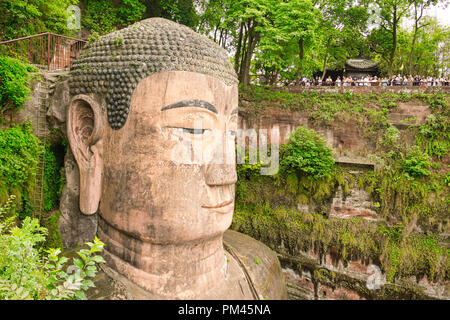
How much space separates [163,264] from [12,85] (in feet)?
11.7

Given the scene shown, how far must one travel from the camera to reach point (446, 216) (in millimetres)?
9891

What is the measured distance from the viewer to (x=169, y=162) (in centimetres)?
408

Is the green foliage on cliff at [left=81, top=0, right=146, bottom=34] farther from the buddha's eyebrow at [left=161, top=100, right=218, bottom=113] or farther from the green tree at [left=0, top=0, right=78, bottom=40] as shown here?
the buddha's eyebrow at [left=161, top=100, right=218, bottom=113]

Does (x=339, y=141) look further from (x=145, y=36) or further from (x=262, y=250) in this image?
(x=145, y=36)

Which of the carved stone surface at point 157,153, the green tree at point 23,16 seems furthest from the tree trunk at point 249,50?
the carved stone surface at point 157,153

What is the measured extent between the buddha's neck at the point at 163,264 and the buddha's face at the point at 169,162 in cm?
20

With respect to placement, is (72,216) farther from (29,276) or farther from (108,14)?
(108,14)

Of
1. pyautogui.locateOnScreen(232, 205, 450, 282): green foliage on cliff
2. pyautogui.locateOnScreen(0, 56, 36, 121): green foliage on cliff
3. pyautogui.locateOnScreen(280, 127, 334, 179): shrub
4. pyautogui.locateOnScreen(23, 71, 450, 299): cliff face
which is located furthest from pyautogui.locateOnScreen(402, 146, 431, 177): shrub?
pyautogui.locateOnScreen(0, 56, 36, 121): green foliage on cliff

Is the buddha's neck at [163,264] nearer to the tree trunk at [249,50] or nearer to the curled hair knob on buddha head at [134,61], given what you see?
the curled hair knob on buddha head at [134,61]

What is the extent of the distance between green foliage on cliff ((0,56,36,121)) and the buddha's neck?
98.7 inches

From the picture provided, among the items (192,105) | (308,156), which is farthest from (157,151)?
(308,156)

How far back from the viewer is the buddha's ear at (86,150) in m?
4.53

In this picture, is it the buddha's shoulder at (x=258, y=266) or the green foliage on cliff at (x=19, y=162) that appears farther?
the buddha's shoulder at (x=258, y=266)

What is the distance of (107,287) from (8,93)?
10.9ft
